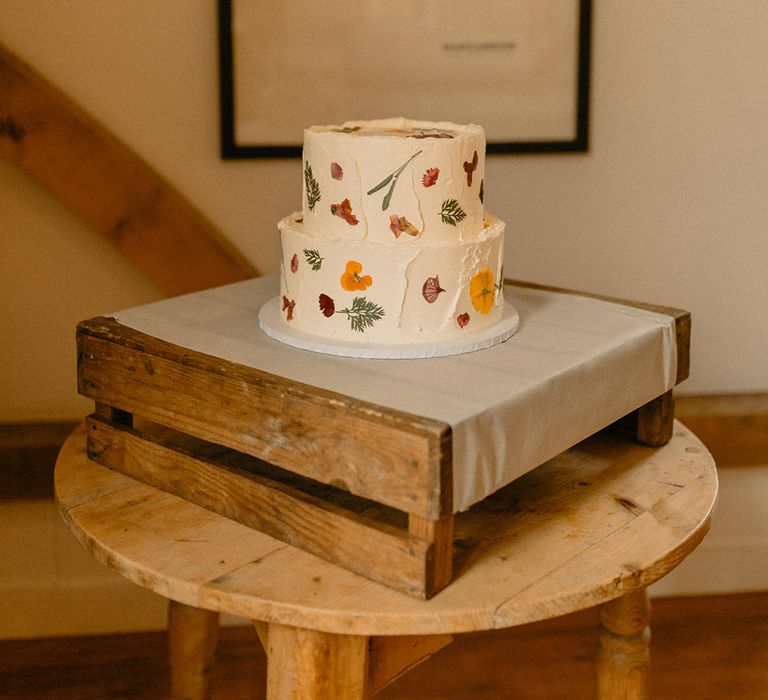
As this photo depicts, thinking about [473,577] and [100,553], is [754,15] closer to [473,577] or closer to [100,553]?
[473,577]

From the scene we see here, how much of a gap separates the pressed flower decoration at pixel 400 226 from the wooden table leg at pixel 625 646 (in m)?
0.53

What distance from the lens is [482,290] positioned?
1085 millimetres

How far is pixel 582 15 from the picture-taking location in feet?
5.49

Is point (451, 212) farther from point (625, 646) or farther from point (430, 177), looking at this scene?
point (625, 646)

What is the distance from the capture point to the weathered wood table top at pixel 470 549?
88 cm

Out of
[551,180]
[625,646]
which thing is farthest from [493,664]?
[551,180]

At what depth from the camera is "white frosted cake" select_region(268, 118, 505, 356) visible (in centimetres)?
101

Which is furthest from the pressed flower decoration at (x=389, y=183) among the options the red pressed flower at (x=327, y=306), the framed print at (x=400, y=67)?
the framed print at (x=400, y=67)

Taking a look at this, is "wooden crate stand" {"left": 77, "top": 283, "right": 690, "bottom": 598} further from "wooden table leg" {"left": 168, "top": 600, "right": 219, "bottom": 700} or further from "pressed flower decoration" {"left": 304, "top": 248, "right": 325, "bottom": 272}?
"wooden table leg" {"left": 168, "top": 600, "right": 219, "bottom": 700}

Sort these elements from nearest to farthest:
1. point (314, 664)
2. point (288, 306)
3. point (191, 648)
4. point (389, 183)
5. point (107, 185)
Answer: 1. point (314, 664)
2. point (389, 183)
3. point (288, 306)
4. point (191, 648)
5. point (107, 185)

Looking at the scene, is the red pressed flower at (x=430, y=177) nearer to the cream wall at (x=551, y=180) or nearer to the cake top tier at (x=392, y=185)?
the cake top tier at (x=392, y=185)

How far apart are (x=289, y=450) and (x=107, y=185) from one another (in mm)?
838

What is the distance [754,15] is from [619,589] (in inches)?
47.8

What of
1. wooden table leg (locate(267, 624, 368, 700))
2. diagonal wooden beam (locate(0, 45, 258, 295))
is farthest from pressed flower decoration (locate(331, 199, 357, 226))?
diagonal wooden beam (locate(0, 45, 258, 295))
